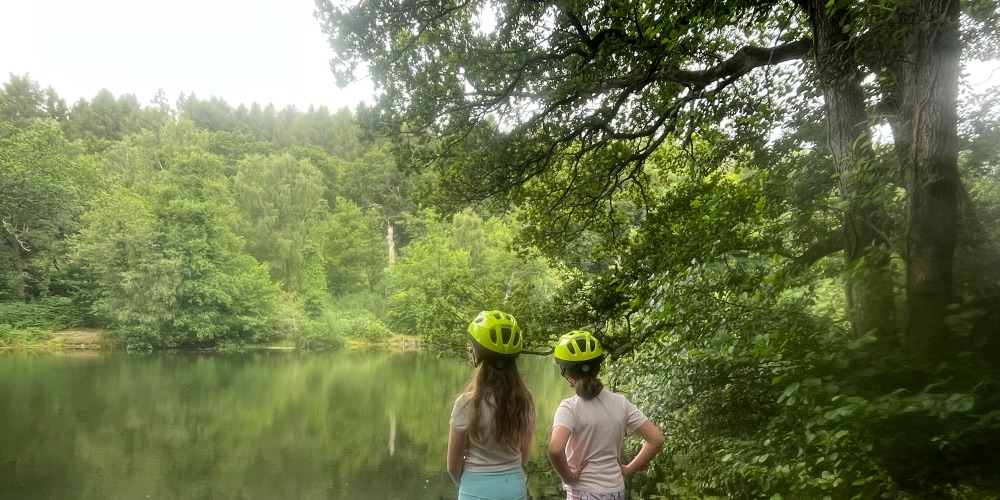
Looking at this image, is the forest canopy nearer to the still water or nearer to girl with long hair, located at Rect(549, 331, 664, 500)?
girl with long hair, located at Rect(549, 331, 664, 500)

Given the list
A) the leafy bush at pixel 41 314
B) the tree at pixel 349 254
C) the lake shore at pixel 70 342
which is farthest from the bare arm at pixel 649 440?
the tree at pixel 349 254

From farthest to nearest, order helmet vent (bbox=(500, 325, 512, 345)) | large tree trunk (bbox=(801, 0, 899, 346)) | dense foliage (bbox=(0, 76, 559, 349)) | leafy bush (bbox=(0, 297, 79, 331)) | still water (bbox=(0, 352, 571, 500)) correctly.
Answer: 1. dense foliage (bbox=(0, 76, 559, 349))
2. leafy bush (bbox=(0, 297, 79, 331))
3. still water (bbox=(0, 352, 571, 500))
4. large tree trunk (bbox=(801, 0, 899, 346))
5. helmet vent (bbox=(500, 325, 512, 345))

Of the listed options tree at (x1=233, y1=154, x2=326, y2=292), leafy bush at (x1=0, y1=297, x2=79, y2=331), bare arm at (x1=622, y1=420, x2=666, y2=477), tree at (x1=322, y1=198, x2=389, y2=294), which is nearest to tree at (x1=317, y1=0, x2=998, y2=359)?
bare arm at (x1=622, y1=420, x2=666, y2=477)

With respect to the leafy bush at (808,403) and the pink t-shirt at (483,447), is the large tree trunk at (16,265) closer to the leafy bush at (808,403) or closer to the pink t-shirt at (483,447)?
the leafy bush at (808,403)

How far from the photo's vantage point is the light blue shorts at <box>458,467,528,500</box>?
201 centimetres

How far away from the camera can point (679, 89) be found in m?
6.13

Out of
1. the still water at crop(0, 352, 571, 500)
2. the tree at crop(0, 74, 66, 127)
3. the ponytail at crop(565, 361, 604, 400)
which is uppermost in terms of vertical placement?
the tree at crop(0, 74, 66, 127)

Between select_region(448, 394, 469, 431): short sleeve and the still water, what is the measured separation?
63.8 inches

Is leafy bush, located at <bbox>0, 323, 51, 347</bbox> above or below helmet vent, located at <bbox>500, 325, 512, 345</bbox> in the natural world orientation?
below

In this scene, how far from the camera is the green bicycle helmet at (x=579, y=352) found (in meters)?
2.13

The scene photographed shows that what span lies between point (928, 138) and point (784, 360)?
1.24 metres

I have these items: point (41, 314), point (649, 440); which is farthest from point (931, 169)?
point (41, 314)

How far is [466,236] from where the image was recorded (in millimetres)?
33438

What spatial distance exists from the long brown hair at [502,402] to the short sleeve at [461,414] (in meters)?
0.02
